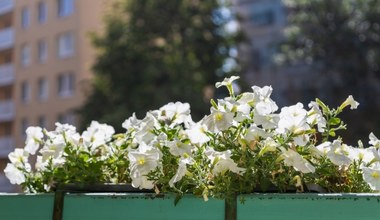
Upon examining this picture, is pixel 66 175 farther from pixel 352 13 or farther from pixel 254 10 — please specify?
pixel 254 10

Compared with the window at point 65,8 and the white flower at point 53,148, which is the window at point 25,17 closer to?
the window at point 65,8

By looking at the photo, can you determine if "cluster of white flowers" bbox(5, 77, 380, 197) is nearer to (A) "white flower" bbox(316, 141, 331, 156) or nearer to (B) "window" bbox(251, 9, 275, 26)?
(A) "white flower" bbox(316, 141, 331, 156)

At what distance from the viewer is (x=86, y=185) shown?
7.57 feet

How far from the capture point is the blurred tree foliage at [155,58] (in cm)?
2231

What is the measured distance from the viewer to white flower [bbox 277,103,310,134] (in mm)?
1958

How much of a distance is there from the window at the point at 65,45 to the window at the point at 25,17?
10.9 feet

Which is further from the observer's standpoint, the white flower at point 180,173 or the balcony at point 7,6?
the balcony at point 7,6

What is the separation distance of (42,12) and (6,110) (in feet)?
18.6

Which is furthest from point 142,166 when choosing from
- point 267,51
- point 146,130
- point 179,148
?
point 267,51

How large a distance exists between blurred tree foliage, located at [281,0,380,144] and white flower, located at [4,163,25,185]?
21.5 m

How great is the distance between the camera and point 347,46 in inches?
938

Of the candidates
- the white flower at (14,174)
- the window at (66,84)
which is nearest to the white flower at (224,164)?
the white flower at (14,174)

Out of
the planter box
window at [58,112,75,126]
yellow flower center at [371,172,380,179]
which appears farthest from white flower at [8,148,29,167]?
window at [58,112,75,126]

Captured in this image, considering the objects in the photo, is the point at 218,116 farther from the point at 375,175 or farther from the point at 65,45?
the point at 65,45
